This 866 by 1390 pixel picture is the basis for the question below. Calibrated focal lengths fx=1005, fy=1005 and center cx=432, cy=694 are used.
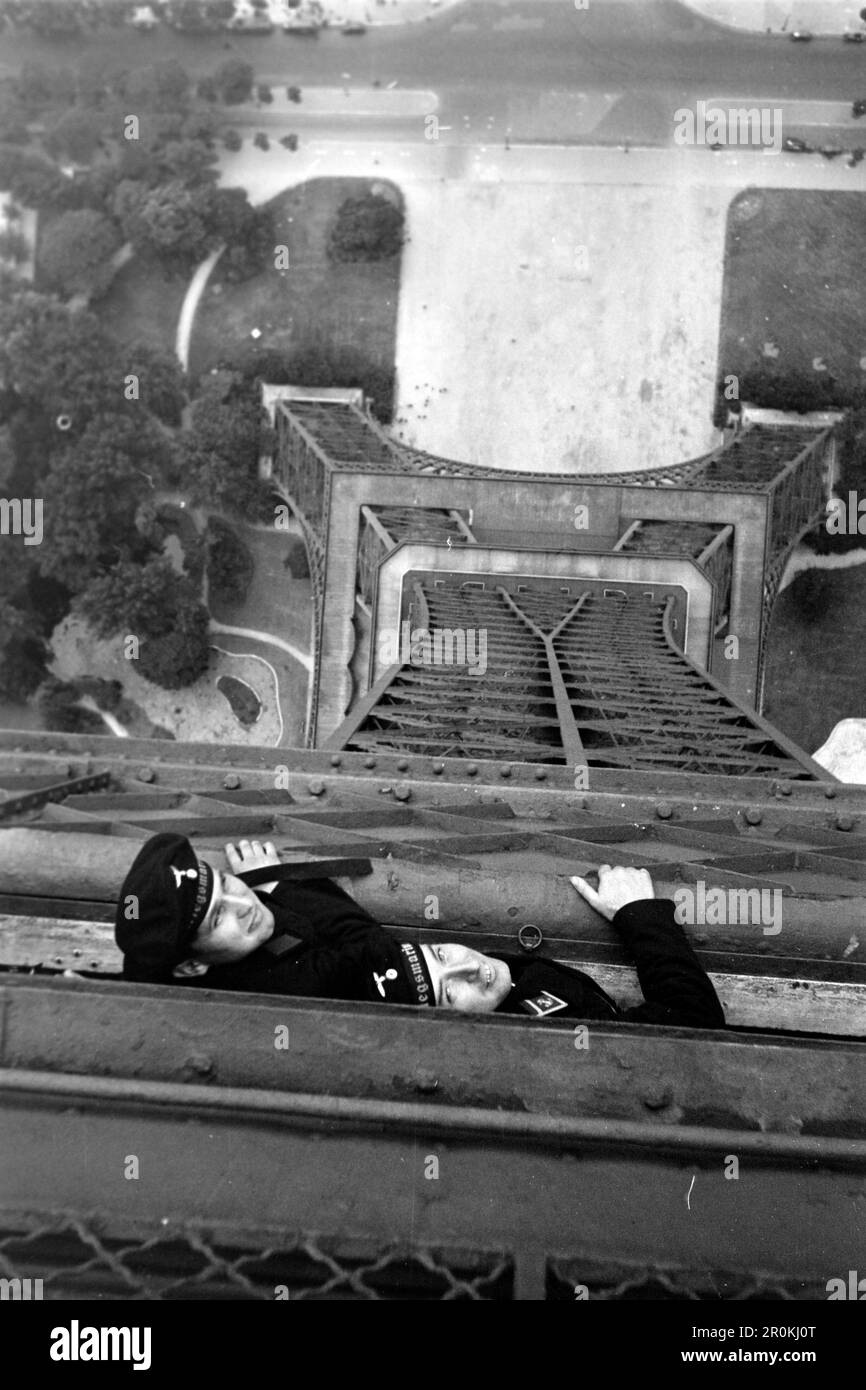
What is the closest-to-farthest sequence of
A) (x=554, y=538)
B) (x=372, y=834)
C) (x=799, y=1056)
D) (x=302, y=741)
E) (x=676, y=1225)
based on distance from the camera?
1. (x=676, y=1225)
2. (x=799, y=1056)
3. (x=372, y=834)
4. (x=554, y=538)
5. (x=302, y=741)

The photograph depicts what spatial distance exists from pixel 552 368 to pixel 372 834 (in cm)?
3751

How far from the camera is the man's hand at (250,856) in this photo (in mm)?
12586

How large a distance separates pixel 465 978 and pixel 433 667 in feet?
69.1

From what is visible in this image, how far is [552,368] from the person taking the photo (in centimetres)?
4672

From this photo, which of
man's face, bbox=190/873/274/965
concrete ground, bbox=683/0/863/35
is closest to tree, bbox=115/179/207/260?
concrete ground, bbox=683/0/863/35

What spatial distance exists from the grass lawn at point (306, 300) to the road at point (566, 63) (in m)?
5.71

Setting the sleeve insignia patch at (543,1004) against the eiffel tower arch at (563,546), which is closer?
the sleeve insignia patch at (543,1004)

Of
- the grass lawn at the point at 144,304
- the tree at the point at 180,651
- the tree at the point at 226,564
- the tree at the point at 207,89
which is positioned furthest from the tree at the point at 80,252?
the tree at the point at 180,651

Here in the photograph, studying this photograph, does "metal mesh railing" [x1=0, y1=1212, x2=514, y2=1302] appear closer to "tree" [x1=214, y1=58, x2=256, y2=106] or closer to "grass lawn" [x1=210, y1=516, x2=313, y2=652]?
"grass lawn" [x1=210, y1=516, x2=313, y2=652]

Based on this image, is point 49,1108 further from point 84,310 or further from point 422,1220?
point 84,310

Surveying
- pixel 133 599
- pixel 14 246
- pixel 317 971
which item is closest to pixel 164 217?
pixel 14 246

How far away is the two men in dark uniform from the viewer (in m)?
10.2

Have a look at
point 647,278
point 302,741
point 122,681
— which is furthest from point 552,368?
point 122,681

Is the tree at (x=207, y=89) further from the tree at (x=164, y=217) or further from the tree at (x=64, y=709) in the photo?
the tree at (x=64, y=709)
